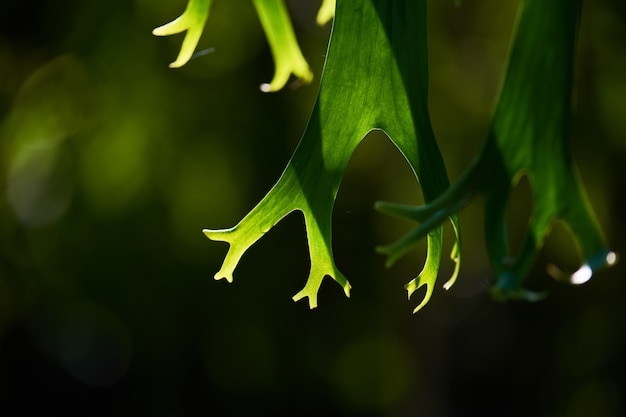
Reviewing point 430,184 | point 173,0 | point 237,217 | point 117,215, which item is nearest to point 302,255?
point 237,217

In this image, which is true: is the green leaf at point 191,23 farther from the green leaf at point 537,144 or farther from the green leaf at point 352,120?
the green leaf at point 537,144

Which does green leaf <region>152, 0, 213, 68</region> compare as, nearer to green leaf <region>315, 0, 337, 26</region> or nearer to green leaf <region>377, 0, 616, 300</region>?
green leaf <region>315, 0, 337, 26</region>

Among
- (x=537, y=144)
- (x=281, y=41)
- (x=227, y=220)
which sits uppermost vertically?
(x=281, y=41)

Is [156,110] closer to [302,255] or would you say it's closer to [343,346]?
[302,255]

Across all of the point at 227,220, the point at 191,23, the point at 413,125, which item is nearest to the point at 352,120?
the point at 413,125

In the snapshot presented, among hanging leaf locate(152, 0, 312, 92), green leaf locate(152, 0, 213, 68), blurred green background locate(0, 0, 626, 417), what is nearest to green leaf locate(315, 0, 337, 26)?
hanging leaf locate(152, 0, 312, 92)

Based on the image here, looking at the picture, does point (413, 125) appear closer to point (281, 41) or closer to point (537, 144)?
point (537, 144)

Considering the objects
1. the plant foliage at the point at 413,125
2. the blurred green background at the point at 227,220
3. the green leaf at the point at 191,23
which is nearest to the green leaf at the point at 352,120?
the plant foliage at the point at 413,125
